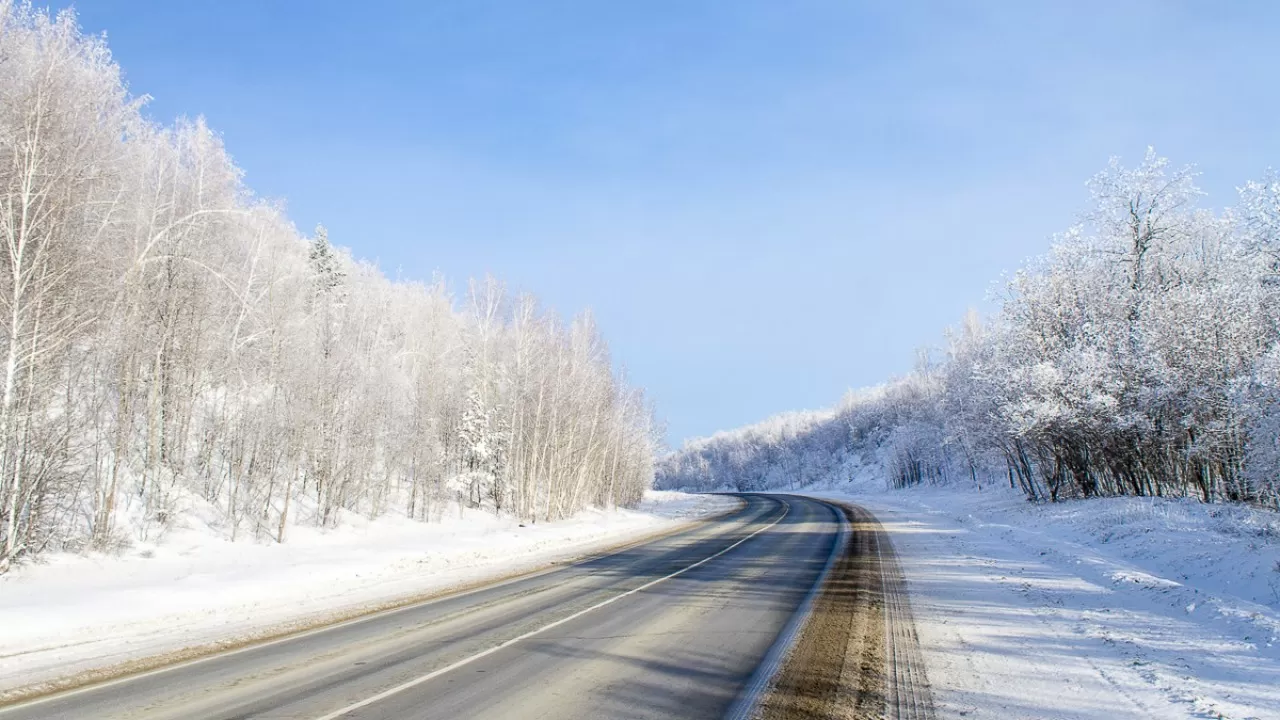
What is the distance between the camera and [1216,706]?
5.96 m

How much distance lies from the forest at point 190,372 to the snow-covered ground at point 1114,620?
1697 cm

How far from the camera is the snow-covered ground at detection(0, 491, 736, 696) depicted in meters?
9.04

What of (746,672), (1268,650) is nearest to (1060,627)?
(1268,650)

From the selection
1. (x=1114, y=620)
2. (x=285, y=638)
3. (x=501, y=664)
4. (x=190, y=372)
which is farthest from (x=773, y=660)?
(x=190, y=372)

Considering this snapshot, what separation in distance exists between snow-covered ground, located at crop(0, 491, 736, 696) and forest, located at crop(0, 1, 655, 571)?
1113mm

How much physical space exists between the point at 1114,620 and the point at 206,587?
1559cm

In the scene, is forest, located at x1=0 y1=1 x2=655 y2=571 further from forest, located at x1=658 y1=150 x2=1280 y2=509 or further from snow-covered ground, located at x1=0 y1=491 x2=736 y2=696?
forest, located at x1=658 y1=150 x2=1280 y2=509

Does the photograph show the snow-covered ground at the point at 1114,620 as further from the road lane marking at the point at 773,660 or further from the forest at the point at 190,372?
the forest at the point at 190,372

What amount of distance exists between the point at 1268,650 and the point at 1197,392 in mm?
19230

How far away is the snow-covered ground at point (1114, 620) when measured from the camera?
20.6 feet

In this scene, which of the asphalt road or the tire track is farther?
the asphalt road

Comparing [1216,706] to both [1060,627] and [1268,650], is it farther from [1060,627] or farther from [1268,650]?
[1060,627]

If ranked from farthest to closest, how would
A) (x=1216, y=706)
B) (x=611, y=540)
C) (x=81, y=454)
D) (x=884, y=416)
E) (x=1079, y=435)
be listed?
1. (x=884, y=416)
2. (x=1079, y=435)
3. (x=611, y=540)
4. (x=81, y=454)
5. (x=1216, y=706)

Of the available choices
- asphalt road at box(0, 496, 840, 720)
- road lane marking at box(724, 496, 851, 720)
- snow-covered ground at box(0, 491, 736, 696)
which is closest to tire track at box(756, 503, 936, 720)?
road lane marking at box(724, 496, 851, 720)
